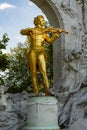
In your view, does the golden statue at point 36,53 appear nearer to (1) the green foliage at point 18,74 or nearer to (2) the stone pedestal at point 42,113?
(2) the stone pedestal at point 42,113

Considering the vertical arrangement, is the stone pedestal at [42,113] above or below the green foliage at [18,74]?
above

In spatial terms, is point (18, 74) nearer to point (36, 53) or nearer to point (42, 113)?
point (36, 53)

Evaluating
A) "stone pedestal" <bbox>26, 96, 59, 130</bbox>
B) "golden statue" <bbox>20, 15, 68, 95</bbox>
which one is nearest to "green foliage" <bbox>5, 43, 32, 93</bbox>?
"golden statue" <bbox>20, 15, 68, 95</bbox>

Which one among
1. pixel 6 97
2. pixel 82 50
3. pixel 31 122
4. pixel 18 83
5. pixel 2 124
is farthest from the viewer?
pixel 18 83

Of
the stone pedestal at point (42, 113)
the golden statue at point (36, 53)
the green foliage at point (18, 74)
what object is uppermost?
the golden statue at point (36, 53)

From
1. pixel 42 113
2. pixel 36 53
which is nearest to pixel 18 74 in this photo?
pixel 36 53

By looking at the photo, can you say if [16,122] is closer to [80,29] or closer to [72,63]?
[72,63]

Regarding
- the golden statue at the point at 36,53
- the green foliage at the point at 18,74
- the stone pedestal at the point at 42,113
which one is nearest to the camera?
the stone pedestal at the point at 42,113

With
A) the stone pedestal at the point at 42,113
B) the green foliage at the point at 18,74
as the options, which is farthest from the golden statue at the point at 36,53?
the green foliage at the point at 18,74

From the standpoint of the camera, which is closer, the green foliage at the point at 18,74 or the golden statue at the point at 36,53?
the golden statue at the point at 36,53

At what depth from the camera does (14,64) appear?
26.1m

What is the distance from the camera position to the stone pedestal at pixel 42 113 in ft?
30.5

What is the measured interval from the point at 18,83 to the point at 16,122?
13671 mm

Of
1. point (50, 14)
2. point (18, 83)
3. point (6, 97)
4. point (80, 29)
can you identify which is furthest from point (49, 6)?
point (18, 83)
